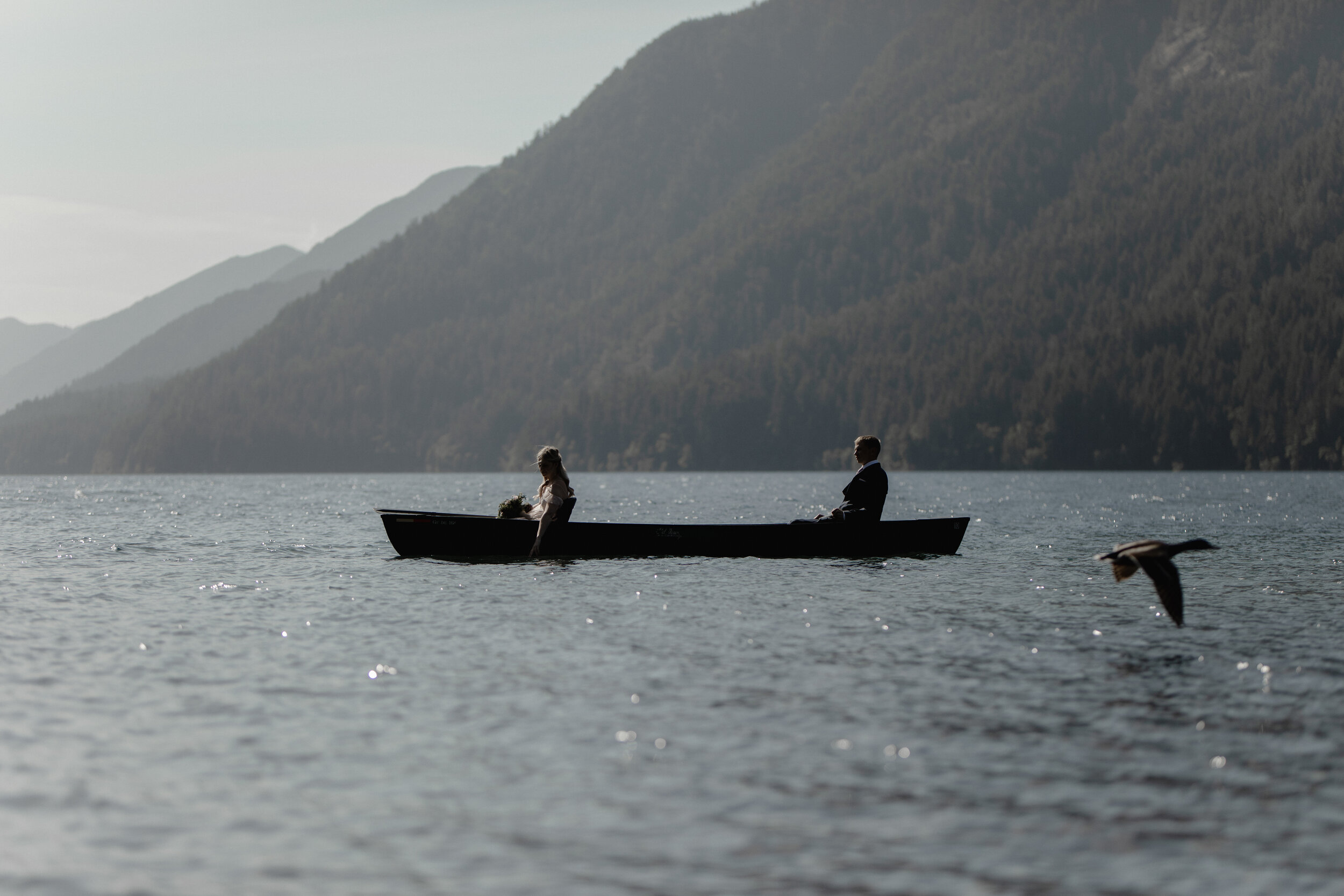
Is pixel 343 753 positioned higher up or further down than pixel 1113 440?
further down

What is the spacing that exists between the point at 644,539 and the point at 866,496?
547cm

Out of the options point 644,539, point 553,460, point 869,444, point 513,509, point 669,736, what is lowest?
point 669,736

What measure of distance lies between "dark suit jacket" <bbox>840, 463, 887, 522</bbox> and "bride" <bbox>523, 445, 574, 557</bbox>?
6622mm

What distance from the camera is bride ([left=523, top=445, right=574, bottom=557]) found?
97.0ft

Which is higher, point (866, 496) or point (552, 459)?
point (552, 459)

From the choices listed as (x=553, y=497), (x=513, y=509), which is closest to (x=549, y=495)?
(x=553, y=497)

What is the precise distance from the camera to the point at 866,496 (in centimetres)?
3094

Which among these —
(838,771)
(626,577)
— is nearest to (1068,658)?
(838,771)

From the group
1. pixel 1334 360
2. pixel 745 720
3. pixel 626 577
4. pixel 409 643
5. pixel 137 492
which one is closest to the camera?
pixel 745 720

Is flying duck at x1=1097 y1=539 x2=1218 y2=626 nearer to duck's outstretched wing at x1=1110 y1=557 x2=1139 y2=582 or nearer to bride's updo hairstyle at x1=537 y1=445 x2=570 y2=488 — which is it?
duck's outstretched wing at x1=1110 y1=557 x2=1139 y2=582

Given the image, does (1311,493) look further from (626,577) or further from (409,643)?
(409,643)

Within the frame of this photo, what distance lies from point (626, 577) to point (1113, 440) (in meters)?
179

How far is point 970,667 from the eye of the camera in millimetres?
17141

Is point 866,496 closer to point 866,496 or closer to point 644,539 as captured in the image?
point 866,496
